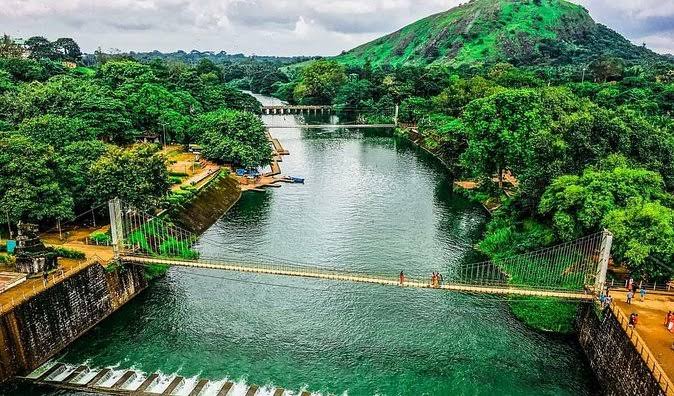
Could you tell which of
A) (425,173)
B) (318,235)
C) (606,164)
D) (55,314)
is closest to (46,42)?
(425,173)

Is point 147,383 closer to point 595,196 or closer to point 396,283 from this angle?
point 396,283

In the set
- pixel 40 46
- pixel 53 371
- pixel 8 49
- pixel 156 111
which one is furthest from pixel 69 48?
pixel 53 371

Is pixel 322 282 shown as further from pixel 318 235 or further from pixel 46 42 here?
pixel 46 42

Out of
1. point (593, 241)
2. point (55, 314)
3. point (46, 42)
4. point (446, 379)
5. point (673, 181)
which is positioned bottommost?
point (446, 379)

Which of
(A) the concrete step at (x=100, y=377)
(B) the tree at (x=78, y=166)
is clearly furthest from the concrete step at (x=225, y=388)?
(B) the tree at (x=78, y=166)

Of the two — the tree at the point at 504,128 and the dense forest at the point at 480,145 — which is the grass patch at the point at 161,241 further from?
the tree at the point at 504,128

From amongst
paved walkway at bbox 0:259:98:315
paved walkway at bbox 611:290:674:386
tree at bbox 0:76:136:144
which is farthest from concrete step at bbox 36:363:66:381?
tree at bbox 0:76:136:144
